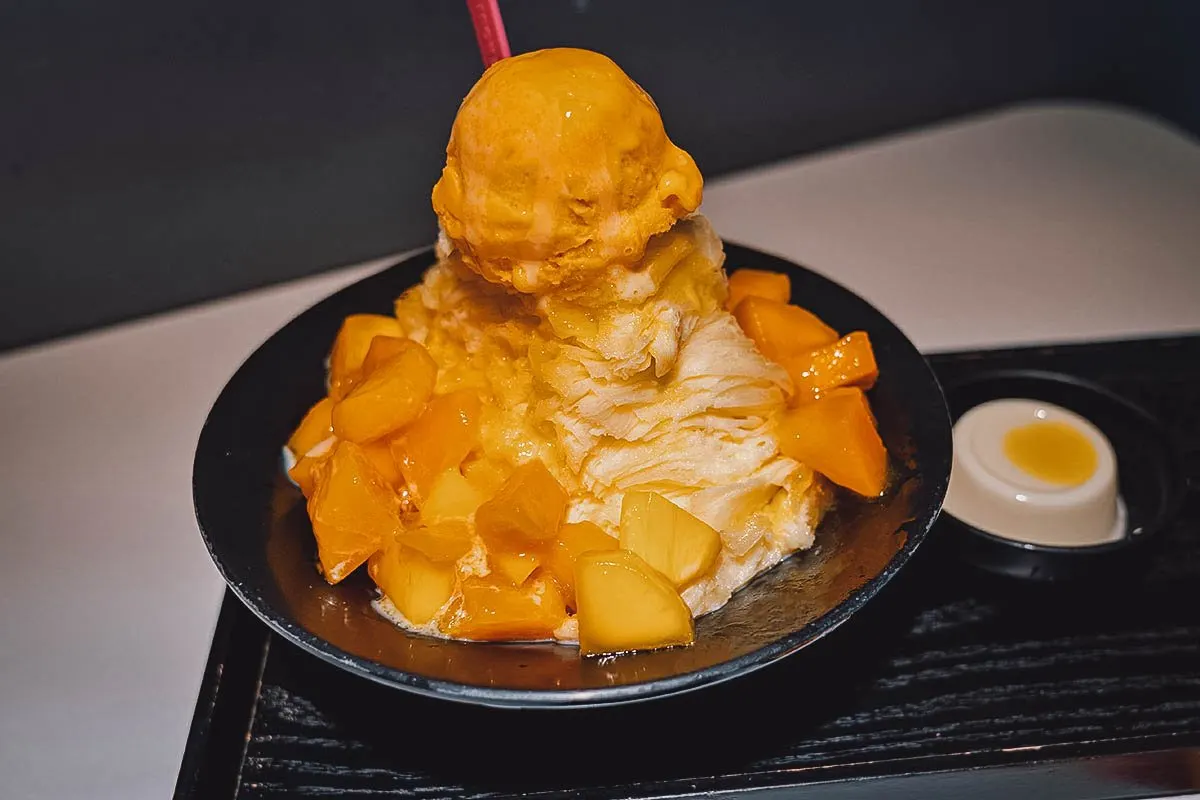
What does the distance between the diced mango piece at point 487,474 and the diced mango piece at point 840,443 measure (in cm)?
50

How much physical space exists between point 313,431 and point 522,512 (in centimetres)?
58

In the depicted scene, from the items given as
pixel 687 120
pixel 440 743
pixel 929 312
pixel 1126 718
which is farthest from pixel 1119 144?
pixel 440 743

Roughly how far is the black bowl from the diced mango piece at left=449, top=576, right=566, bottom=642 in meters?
0.03

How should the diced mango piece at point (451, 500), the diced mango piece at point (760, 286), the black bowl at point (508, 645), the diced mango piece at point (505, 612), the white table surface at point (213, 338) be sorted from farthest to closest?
the diced mango piece at point (760, 286) → the white table surface at point (213, 338) → the diced mango piece at point (451, 500) → the diced mango piece at point (505, 612) → the black bowl at point (508, 645)

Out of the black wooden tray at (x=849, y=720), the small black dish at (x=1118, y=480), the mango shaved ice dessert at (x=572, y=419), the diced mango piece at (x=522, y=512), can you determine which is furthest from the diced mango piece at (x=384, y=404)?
the small black dish at (x=1118, y=480)

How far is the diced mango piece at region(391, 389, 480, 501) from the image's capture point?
1.71 m

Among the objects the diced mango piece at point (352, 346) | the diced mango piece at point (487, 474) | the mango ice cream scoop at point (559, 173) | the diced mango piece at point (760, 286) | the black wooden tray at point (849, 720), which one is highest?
the mango ice cream scoop at point (559, 173)

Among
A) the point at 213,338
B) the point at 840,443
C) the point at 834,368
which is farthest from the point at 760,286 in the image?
the point at 213,338

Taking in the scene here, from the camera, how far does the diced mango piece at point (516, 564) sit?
1.60 m

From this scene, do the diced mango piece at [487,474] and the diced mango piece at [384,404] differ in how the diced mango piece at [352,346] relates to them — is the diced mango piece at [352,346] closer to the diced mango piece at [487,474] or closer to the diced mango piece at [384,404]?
the diced mango piece at [384,404]

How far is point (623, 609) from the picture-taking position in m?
1.49

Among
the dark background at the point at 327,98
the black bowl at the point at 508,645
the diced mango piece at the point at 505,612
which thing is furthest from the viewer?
the dark background at the point at 327,98

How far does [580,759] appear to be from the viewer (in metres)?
1.63

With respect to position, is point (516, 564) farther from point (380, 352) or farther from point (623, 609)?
point (380, 352)
